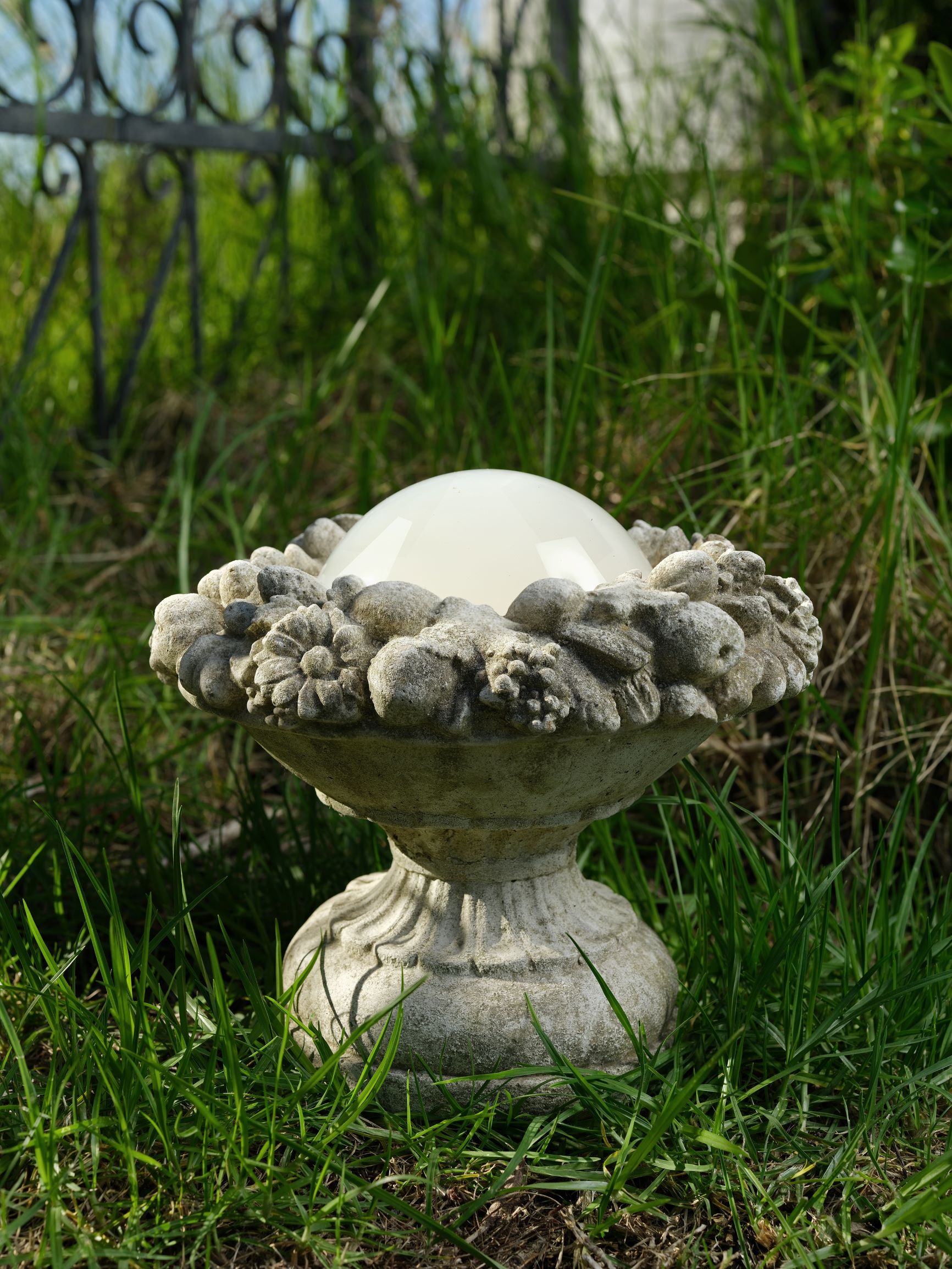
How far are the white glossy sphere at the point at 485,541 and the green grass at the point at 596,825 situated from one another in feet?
1.40

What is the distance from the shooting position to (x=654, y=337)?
2922mm

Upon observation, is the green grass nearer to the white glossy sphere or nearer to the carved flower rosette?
the carved flower rosette

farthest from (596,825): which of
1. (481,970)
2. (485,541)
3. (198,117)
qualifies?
(198,117)

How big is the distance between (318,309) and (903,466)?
6.34ft

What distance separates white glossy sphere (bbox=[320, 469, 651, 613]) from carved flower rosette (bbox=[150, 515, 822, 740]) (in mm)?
52

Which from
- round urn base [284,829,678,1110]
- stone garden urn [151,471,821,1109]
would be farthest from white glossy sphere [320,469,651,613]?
round urn base [284,829,678,1110]

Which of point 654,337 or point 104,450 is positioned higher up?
point 654,337

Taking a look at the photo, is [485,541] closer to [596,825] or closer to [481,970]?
[481,970]

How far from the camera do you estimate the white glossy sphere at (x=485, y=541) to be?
1448 millimetres

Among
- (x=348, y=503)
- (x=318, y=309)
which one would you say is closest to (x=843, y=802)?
(x=348, y=503)

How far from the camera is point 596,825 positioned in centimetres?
198

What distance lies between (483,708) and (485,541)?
28 centimetres

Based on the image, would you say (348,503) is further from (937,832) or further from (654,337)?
(937,832)

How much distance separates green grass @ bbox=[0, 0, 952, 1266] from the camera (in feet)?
4.44
